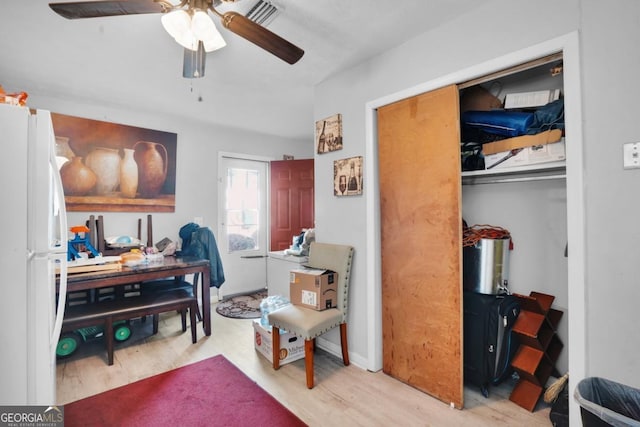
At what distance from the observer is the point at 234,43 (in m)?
2.08

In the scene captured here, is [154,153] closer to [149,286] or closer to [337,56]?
[149,286]

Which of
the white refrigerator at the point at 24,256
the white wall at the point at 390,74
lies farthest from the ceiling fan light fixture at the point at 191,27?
the white wall at the point at 390,74

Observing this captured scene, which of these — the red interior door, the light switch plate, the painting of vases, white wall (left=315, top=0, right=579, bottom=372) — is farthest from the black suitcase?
the painting of vases

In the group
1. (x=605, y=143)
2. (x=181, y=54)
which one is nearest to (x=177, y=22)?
(x=181, y=54)

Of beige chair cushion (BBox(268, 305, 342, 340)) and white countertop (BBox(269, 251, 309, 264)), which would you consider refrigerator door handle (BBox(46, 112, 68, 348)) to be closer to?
beige chair cushion (BBox(268, 305, 342, 340))

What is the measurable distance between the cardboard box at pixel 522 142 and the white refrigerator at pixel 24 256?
2312 mm

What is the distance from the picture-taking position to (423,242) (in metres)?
2.00

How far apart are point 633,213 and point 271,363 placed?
2.43 metres

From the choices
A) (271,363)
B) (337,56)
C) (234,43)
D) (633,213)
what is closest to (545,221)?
(633,213)

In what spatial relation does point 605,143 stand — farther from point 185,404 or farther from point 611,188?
point 185,404

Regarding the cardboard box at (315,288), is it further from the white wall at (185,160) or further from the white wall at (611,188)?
the white wall at (185,160)

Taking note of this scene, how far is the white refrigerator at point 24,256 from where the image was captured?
3.55 ft

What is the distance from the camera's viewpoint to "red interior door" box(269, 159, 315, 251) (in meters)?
4.52

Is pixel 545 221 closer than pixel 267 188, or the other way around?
pixel 545 221
